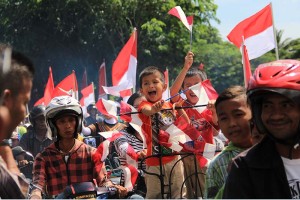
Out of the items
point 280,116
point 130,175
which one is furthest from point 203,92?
point 280,116

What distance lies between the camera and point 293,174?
2867 millimetres

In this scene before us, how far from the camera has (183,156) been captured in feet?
20.6

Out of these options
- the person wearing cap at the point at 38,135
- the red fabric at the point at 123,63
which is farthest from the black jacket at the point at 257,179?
the red fabric at the point at 123,63

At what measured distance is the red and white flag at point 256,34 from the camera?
7.81m

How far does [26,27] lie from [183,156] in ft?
105

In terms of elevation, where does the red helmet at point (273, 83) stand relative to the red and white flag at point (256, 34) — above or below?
below

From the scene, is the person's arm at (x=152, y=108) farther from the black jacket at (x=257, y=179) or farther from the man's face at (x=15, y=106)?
the man's face at (x=15, y=106)

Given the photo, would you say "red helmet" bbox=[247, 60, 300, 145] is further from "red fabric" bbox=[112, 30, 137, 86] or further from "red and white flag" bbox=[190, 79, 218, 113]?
"red fabric" bbox=[112, 30, 137, 86]

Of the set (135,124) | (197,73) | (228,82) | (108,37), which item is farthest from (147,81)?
(228,82)

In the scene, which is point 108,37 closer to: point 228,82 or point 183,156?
point 183,156

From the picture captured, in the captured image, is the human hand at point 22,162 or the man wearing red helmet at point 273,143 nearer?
the man wearing red helmet at point 273,143

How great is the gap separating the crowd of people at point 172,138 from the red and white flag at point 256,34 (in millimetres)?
679

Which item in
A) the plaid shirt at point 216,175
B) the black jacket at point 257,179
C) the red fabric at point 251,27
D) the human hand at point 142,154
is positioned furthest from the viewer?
the red fabric at point 251,27

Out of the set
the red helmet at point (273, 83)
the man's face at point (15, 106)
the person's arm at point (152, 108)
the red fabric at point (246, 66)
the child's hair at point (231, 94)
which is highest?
the red fabric at point (246, 66)
